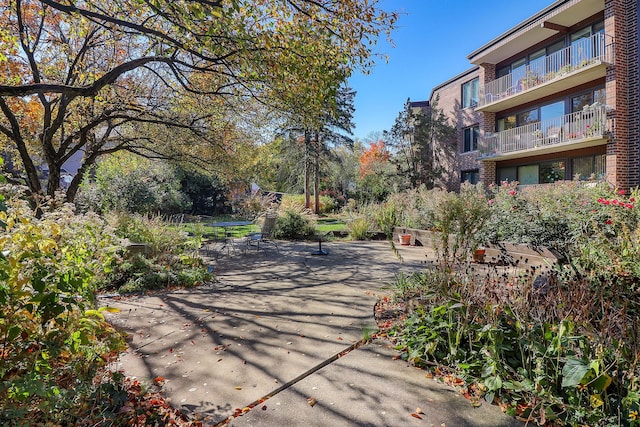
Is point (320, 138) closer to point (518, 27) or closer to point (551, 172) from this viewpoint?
point (518, 27)

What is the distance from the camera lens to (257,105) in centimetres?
804

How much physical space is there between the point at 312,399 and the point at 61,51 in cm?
882

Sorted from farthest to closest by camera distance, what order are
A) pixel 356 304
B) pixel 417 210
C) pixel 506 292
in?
pixel 417 210, pixel 356 304, pixel 506 292

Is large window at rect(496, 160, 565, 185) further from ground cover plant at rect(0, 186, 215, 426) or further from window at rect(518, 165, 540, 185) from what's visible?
ground cover plant at rect(0, 186, 215, 426)

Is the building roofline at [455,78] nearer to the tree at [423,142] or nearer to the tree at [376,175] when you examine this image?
the tree at [423,142]

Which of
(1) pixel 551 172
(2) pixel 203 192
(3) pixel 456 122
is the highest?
(3) pixel 456 122

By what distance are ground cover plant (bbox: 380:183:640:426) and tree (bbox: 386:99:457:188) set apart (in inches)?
689

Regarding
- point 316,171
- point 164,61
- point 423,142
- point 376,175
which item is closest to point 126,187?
point 164,61

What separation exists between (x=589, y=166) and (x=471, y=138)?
7244mm

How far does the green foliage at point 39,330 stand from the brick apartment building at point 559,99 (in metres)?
11.9

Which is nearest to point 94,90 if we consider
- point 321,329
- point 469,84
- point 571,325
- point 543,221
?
point 321,329

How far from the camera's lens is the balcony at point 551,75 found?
466 inches

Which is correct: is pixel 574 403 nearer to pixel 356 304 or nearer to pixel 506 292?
pixel 506 292

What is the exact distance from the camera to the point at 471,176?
64.3 ft
